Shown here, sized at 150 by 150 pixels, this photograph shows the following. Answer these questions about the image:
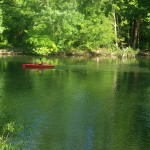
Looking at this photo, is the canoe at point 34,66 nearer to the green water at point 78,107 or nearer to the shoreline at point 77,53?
the green water at point 78,107

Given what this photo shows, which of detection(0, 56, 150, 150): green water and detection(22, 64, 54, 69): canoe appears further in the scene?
detection(22, 64, 54, 69): canoe

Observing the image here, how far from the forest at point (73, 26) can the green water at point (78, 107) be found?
18037mm

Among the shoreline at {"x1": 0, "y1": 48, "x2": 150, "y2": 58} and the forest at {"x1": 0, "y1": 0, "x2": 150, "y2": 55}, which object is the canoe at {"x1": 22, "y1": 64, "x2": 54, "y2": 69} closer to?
the forest at {"x1": 0, "y1": 0, "x2": 150, "y2": 55}

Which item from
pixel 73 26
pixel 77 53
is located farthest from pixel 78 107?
pixel 77 53

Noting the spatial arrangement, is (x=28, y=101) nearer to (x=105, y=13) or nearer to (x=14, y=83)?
(x=14, y=83)

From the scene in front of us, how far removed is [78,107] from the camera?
99.4ft

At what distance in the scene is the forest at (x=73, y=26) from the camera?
2667 inches

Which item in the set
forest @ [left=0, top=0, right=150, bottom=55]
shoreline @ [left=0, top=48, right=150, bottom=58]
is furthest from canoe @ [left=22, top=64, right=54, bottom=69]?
shoreline @ [left=0, top=48, right=150, bottom=58]

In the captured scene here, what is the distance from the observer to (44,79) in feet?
141

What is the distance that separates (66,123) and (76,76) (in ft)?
65.9

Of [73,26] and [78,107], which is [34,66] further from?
[78,107]

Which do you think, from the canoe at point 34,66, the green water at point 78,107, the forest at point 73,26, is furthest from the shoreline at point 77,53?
the canoe at point 34,66

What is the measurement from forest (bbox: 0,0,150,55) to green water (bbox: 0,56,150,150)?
18.0m

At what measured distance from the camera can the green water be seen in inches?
882
